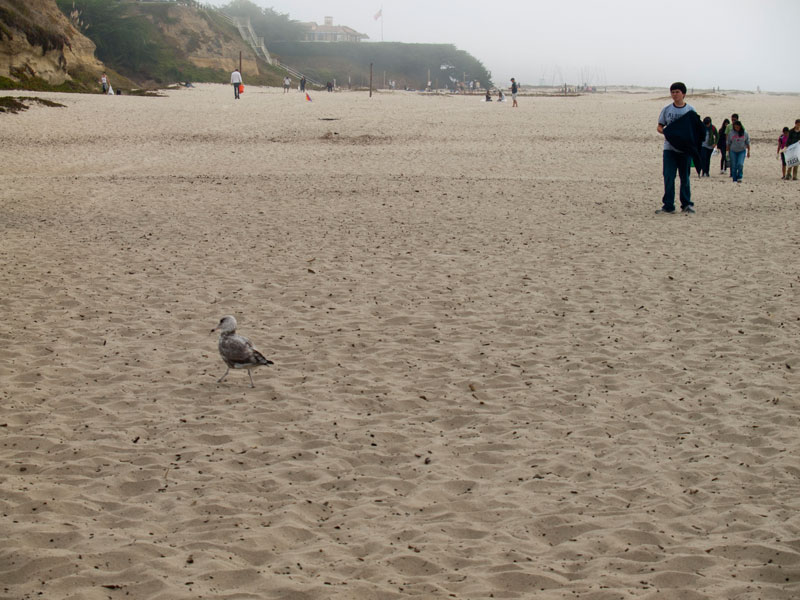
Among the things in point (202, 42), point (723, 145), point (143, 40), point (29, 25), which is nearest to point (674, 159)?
point (723, 145)

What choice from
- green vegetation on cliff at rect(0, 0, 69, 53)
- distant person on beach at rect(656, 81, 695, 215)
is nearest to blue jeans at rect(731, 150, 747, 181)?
distant person on beach at rect(656, 81, 695, 215)

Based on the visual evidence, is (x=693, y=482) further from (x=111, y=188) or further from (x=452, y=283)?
(x=111, y=188)

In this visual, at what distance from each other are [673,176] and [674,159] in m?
0.33

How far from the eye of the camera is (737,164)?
64.1ft

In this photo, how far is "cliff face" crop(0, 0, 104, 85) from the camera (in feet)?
130

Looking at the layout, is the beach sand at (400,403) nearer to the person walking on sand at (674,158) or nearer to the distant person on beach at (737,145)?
the person walking on sand at (674,158)

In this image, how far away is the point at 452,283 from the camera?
9.95m

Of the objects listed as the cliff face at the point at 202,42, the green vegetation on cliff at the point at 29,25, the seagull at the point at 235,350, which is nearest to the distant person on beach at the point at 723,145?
the seagull at the point at 235,350

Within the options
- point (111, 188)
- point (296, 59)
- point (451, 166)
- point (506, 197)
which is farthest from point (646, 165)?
point (296, 59)

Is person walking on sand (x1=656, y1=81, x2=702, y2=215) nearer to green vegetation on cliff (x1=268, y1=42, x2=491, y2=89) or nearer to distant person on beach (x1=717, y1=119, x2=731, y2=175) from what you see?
distant person on beach (x1=717, y1=119, x2=731, y2=175)

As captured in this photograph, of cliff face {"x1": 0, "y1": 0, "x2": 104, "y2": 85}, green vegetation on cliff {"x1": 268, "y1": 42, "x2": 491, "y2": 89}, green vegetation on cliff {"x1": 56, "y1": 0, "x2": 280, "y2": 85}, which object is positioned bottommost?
cliff face {"x1": 0, "y1": 0, "x2": 104, "y2": 85}

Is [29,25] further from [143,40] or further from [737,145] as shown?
[143,40]

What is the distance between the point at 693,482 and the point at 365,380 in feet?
9.39

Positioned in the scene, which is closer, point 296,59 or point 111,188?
point 111,188
